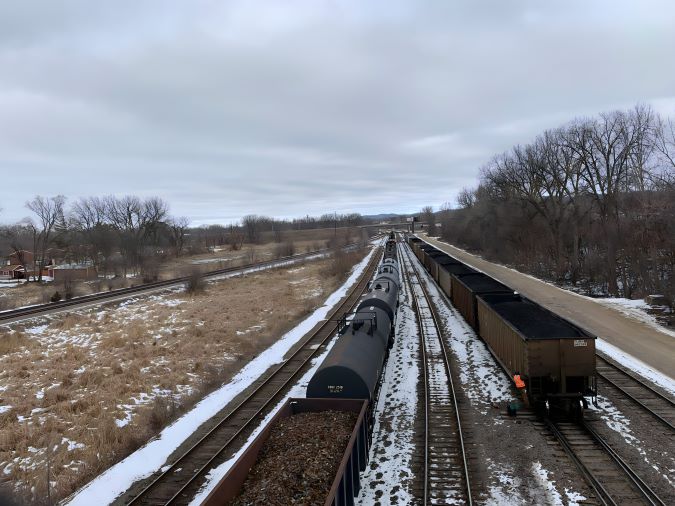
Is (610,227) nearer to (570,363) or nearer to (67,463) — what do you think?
(570,363)

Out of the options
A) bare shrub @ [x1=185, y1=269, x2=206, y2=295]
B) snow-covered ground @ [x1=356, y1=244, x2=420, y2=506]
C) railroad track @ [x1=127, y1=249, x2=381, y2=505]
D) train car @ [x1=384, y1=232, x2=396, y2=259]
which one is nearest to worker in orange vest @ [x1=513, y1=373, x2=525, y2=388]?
snow-covered ground @ [x1=356, y1=244, x2=420, y2=506]

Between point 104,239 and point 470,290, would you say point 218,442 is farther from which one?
point 104,239

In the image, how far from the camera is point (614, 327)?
2336 cm

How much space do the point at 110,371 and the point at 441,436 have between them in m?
16.1

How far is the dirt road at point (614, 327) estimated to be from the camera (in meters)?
18.1

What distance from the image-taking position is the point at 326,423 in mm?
9656

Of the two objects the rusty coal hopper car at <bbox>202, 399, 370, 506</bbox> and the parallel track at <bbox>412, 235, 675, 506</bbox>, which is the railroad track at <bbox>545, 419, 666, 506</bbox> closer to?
the parallel track at <bbox>412, 235, 675, 506</bbox>

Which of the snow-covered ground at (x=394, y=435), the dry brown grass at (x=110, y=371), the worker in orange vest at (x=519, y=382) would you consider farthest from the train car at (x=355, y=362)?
the dry brown grass at (x=110, y=371)

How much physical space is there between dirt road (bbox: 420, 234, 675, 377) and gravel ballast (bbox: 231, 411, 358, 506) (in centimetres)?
1426

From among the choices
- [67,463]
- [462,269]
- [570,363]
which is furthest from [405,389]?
[462,269]

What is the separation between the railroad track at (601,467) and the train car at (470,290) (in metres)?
9.88

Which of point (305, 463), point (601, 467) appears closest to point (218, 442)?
point (305, 463)

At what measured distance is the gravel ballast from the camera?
24.1 ft

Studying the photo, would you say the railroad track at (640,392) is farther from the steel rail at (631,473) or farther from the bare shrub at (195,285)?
the bare shrub at (195,285)
